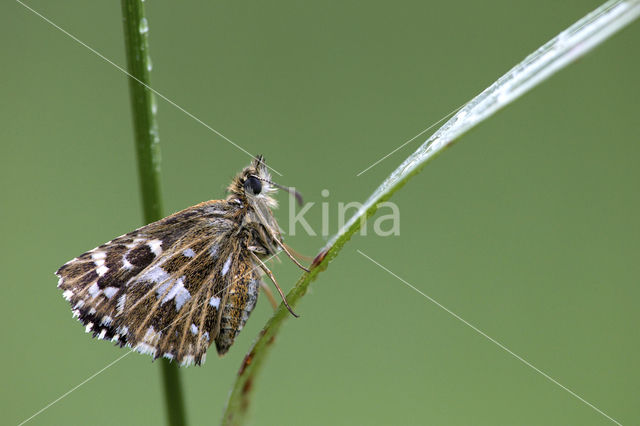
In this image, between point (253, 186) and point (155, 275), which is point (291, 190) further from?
point (155, 275)

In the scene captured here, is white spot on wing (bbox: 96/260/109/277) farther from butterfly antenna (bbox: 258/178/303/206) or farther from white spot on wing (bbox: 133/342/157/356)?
butterfly antenna (bbox: 258/178/303/206)

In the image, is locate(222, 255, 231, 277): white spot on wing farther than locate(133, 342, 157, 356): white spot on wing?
Yes

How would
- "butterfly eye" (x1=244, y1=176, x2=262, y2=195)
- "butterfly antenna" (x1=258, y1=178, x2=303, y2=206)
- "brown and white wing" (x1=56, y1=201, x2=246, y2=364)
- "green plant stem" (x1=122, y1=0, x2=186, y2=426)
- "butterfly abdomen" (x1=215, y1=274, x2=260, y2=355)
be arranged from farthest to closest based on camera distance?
"butterfly eye" (x1=244, y1=176, x2=262, y2=195) < "butterfly antenna" (x1=258, y1=178, x2=303, y2=206) < "butterfly abdomen" (x1=215, y1=274, x2=260, y2=355) < "brown and white wing" (x1=56, y1=201, x2=246, y2=364) < "green plant stem" (x1=122, y1=0, x2=186, y2=426)

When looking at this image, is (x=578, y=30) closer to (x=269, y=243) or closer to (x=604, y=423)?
(x=269, y=243)

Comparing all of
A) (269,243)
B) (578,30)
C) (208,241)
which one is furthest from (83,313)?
(578,30)

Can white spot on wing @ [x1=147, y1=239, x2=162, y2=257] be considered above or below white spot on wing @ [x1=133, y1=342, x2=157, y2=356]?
above

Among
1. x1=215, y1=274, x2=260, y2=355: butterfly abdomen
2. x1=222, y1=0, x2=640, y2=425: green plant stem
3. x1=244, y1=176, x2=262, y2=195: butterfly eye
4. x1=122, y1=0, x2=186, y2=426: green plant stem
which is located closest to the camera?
x1=222, y1=0, x2=640, y2=425: green plant stem

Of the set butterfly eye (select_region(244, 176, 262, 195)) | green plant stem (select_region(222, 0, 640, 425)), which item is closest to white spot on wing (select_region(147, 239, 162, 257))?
butterfly eye (select_region(244, 176, 262, 195))
